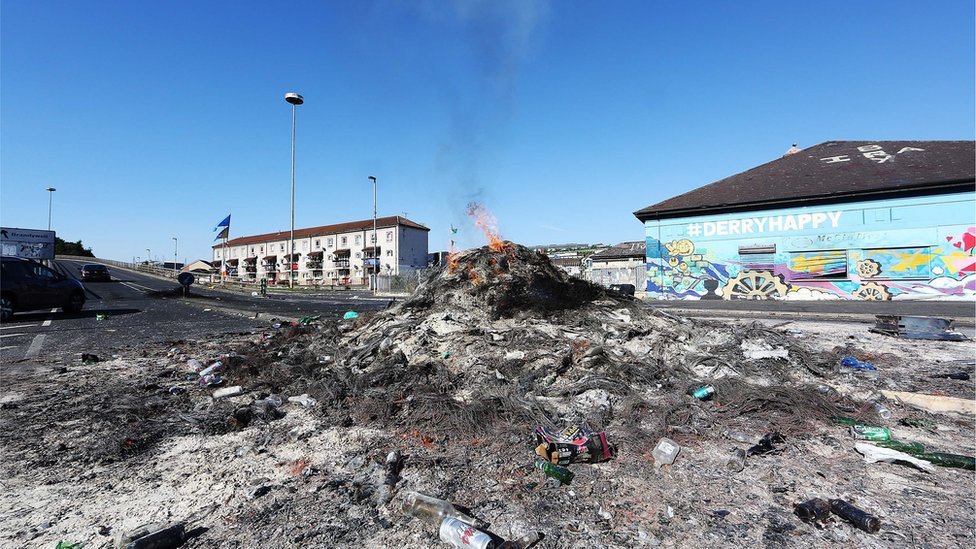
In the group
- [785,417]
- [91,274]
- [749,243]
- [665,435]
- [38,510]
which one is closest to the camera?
[38,510]

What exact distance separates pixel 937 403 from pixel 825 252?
2054cm

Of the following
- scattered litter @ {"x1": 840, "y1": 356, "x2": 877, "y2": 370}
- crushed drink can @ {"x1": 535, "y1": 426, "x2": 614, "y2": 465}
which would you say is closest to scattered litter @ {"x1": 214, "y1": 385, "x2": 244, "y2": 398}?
crushed drink can @ {"x1": 535, "y1": 426, "x2": 614, "y2": 465}

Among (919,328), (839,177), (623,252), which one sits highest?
(839,177)

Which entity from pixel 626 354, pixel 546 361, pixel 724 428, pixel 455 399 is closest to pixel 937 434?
pixel 724 428

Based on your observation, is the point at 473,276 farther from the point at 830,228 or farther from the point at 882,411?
the point at 830,228

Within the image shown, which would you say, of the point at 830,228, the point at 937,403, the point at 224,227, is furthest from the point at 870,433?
the point at 224,227

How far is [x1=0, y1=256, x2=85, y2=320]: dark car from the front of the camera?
38.2 ft

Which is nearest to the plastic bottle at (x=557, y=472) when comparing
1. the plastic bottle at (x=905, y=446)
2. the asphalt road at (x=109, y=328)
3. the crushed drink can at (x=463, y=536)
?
the crushed drink can at (x=463, y=536)

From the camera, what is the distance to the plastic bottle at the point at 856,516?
8.05 ft

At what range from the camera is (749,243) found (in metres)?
22.9

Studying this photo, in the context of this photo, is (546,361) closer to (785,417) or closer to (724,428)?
(724,428)

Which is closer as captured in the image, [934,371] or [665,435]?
[665,435]

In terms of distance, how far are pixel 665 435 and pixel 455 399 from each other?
2.07m

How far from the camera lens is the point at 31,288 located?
1209cm
